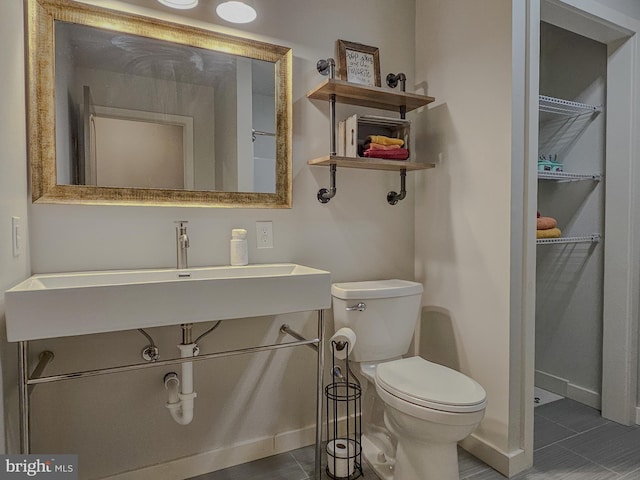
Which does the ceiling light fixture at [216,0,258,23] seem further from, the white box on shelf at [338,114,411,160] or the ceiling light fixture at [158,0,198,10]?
the white box on shelf at [338,114,411,160]

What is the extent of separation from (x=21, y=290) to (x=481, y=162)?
5.82 feet

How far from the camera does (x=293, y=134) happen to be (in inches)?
73.9

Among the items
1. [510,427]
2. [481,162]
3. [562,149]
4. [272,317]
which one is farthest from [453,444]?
[562,149]

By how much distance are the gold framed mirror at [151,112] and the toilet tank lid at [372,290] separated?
471mm

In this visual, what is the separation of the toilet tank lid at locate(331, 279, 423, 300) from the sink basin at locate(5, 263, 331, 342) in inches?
9.2

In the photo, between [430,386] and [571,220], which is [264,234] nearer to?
[430,386]

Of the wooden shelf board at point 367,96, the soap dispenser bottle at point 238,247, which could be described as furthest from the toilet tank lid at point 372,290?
the wooden shelf board at point 367,96

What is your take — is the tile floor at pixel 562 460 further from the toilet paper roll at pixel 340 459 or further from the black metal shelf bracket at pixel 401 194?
the black metal shelf bracket at pixel 401 194

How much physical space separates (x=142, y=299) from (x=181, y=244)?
422mm

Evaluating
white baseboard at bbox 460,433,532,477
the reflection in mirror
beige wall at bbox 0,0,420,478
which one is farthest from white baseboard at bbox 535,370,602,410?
the reflection in mirror

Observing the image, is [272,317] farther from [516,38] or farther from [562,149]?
[562,149]

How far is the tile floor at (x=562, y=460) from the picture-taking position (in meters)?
1.68

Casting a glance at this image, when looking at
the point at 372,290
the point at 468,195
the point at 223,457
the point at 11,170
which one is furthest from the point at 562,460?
the point at 11,170

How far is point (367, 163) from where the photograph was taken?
1840 mm
